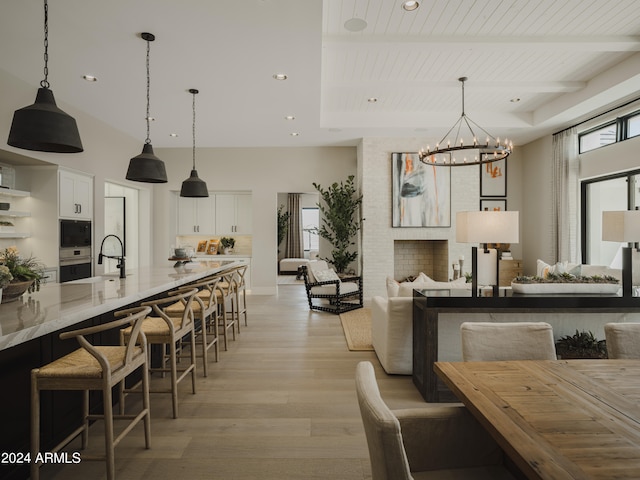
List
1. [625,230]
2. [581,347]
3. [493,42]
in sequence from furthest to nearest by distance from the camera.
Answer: [493,42]
[581,347]
[625,230]

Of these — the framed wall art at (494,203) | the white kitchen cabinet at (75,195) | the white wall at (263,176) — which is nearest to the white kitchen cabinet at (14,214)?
the white kitchen cabinet at (75,195)

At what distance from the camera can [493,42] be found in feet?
13.4

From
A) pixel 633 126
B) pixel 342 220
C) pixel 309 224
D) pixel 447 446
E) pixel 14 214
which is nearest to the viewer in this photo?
pixel 447 446

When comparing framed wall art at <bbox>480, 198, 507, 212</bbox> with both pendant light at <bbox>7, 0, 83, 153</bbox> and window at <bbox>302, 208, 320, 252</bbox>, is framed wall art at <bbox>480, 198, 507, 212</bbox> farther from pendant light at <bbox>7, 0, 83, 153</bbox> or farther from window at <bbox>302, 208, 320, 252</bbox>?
pendant light at <bbox>7, 0, 83, 153</bbox>

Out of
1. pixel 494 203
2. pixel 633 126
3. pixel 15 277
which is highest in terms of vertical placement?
pixel 633 126

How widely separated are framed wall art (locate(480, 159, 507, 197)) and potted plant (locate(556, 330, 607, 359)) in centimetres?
524

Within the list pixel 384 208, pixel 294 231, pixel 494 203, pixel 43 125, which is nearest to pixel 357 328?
pixel 384 208

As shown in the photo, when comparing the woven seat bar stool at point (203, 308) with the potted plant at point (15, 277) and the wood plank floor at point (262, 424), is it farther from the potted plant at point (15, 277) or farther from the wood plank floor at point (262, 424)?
the potted plant at point (15, 277)

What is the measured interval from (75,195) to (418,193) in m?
5.92

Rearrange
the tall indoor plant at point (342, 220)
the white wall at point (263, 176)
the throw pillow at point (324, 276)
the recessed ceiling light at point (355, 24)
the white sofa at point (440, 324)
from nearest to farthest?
the white sofa at point (440, 324) → the recessed ceiling light at point (355, 24) → the throw pillow at point (324, 276) → the tall indoor plant at point (342, 220) → the white wall at point (263, 176)

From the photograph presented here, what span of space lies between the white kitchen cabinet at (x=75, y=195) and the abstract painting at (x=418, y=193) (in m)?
5.35

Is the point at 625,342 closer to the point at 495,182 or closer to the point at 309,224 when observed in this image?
the point at 495,182

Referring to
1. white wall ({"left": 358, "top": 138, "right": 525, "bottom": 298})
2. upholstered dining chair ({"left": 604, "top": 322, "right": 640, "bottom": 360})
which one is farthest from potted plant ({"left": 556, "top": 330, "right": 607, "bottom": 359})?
white wall ({"left": 358, "top": 138, "right": 525, "bottom": 298})

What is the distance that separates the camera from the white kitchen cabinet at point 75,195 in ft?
17.2
